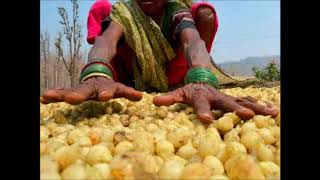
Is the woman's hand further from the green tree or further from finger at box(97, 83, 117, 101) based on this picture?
the green tree

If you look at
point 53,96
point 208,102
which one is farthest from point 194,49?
point 53,96

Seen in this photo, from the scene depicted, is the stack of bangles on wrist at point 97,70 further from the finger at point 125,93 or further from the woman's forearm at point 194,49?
the woman's forearm at point 194,49

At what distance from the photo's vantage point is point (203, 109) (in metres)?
2.46

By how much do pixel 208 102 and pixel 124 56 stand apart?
2026mm

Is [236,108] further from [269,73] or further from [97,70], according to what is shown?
[269,73]

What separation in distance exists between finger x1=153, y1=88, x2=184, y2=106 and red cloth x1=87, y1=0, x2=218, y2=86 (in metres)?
1.62

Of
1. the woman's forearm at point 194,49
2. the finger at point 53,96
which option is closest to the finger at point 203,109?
the woman's forearm at point 194,49

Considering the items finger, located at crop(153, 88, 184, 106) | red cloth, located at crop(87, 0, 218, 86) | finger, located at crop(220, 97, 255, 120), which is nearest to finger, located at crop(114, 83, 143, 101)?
finger, located at crop(153, 88, 184, 106)

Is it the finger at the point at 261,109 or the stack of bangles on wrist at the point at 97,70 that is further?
the stack of bangles on wrist at the point at 97,70

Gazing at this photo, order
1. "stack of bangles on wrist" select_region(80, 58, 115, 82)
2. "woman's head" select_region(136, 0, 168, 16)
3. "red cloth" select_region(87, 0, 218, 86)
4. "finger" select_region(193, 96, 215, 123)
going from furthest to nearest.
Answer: "red cloth" select_region(87, 0, 218, 86), "woman's head" select_region(136, 0, 168, 16), "stack of bangles on wrist" select_region(80, 58, 115, 82), "finger" select_region(193, 96, 215, 123)

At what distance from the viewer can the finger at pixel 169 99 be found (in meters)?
2.59

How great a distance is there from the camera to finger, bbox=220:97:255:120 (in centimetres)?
247

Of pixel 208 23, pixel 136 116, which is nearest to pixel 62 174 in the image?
pixel 136 116

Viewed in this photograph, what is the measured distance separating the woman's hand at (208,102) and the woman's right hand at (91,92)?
0.75 ft
